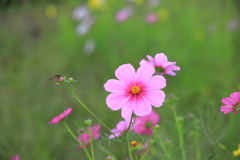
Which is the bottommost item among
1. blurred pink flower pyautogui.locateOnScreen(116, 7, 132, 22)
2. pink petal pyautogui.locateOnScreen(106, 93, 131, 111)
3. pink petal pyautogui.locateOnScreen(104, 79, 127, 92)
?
blurred pink flower pyautogui.locateOnScreen(116, 7, 132, 22)

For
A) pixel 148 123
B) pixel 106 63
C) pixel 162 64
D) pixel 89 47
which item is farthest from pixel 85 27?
pixel 162 64

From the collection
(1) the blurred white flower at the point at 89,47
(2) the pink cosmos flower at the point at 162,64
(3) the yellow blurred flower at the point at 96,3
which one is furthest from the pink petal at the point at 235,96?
(3) the yellow blurred flower at the point at 96,3

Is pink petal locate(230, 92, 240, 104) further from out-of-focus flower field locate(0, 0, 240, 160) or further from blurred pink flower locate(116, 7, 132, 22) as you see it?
blurred pink flower locate(116, 7, 132, 22)

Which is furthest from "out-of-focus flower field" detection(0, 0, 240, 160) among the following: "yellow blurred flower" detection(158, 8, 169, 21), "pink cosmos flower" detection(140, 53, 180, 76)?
"pink cosmos flower" detection(140, 53, 180, 76)

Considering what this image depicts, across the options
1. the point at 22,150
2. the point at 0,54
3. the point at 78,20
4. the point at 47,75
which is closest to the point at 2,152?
the point at 22,150

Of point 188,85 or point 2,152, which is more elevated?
point 2,152

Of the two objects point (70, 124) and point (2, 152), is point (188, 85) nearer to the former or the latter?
point (70, 124)
